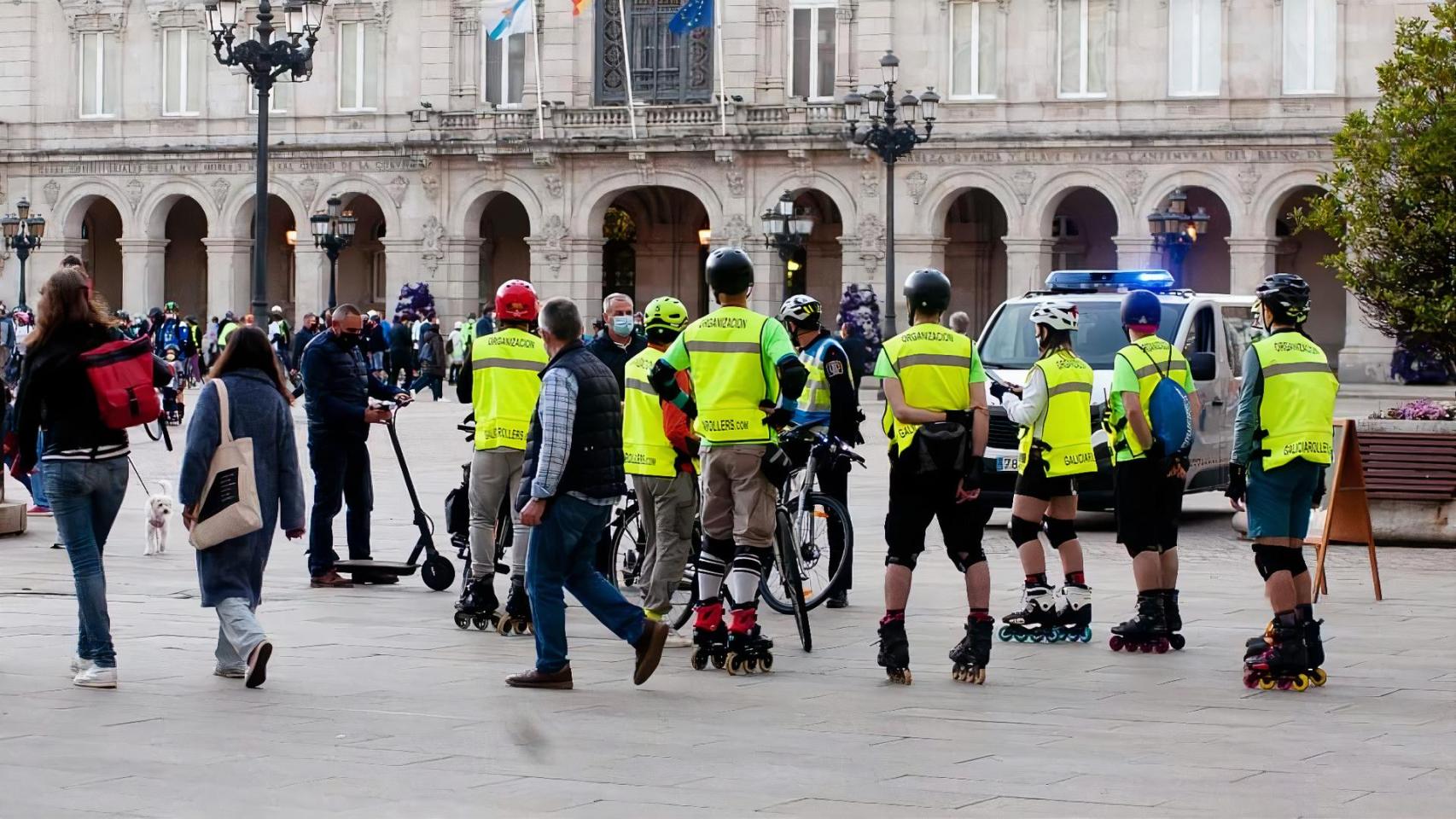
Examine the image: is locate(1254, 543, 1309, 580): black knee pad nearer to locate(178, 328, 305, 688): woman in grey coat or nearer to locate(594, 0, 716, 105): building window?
locate(178, 328, 305, 688): woman in grey coat

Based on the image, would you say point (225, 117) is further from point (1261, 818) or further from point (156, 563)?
point (1261, 818)

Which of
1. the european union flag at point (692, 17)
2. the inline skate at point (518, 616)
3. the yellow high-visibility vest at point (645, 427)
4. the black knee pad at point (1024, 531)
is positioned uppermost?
the european union flag at point (692, 17)

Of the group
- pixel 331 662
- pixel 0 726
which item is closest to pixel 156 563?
pixel 331 662

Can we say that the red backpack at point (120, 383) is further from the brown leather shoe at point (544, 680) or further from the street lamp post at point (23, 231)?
the street lamp post at point (23, 231)

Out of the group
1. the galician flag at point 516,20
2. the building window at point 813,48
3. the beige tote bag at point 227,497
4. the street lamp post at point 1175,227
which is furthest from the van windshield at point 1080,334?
the building window at point 813,48

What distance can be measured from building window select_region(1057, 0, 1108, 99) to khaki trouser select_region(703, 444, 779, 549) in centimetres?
3426

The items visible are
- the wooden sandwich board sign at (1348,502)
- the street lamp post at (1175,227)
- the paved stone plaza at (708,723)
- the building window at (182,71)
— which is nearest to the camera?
the paved stone plaza at (708,723)

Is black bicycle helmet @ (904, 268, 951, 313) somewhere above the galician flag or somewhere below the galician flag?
below

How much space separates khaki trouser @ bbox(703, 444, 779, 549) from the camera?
417 inches

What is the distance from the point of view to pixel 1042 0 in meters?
44.0

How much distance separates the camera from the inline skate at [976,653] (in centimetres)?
1014

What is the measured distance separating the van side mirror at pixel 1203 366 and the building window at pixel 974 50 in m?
26.9

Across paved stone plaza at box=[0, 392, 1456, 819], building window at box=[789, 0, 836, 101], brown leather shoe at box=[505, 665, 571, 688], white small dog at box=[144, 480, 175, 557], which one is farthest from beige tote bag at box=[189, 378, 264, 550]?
building window at box=[789, 0, 836, 101]

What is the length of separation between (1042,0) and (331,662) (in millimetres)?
35538
